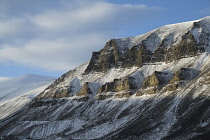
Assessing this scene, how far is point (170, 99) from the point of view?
12781 cm

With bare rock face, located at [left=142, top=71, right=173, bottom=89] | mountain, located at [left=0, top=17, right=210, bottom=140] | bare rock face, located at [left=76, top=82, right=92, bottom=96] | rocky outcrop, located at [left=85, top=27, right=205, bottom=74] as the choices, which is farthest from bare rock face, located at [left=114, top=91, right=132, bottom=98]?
rocky outcrop, located at [left=85, top=27, right=205, bottom=74]

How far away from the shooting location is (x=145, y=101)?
5551 inches

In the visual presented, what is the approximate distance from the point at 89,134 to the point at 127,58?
82442 millimetres

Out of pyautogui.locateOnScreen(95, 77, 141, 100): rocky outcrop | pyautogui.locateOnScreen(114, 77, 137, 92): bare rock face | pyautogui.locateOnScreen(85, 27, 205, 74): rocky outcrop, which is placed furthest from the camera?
pyautogui.locateOnScreen(85, 27, 205, 74): rocky outcrop

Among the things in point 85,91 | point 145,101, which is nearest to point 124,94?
point 145,101

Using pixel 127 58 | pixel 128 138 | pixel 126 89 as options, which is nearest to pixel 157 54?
pixel 127 58

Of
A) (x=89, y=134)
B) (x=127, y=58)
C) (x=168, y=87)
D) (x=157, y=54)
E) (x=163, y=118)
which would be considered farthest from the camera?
(x=127, y=58)

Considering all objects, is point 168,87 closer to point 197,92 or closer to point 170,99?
point 170,99

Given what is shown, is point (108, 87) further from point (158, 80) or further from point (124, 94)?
point (158, 80)

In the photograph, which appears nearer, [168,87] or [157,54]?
[168,87]

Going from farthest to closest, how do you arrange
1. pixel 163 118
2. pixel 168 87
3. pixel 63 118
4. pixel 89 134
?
1. pixel 63 118
2. pixel 168 87
3. pixel 89 134
4. pixel 163 118

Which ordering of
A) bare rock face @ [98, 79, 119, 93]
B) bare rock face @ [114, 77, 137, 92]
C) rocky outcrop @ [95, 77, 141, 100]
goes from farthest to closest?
bare rock face @ [98, 79, 119, 93]
bare rock face @ [114, 77, 137, 92]
rocky outcrop @ [95, 77, 141, 100]

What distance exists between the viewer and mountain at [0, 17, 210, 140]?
105562 millimetres

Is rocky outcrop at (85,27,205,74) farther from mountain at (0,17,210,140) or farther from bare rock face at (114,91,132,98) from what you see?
bare rock face at (114,91,132,98)
